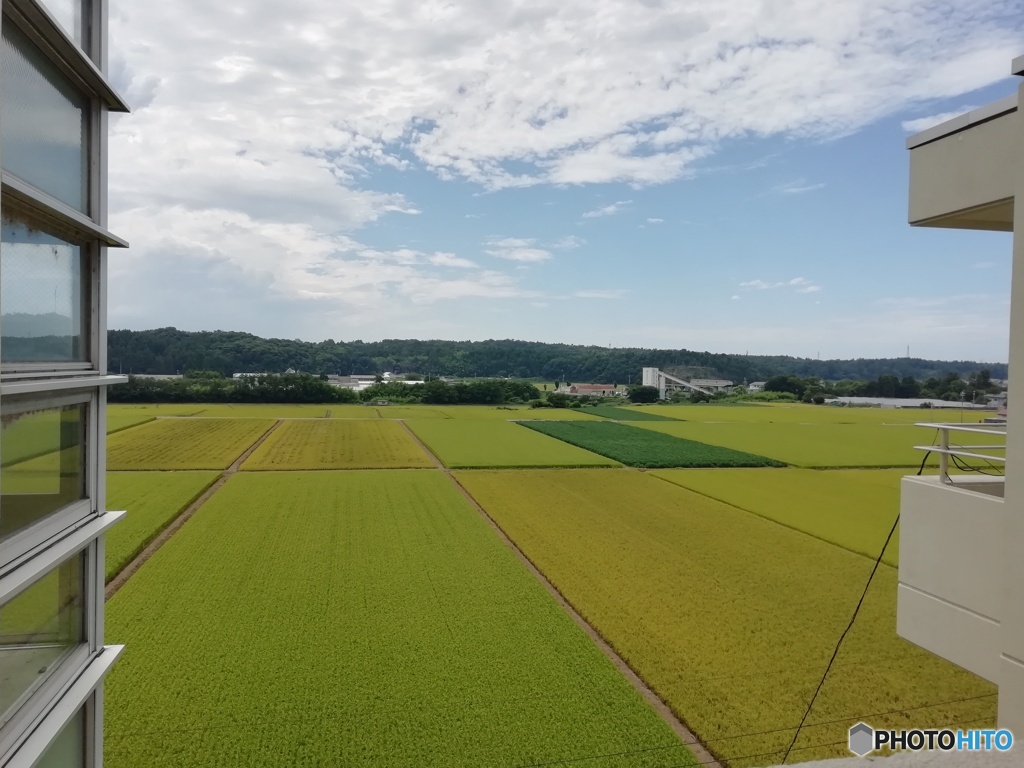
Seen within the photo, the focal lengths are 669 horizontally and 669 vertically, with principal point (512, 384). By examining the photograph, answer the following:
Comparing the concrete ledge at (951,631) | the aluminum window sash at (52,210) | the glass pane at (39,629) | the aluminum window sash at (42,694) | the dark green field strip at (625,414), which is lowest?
the dark green field strip at (625,414)

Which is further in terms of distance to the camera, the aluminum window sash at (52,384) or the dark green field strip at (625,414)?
the dark green field strip at (625,414)

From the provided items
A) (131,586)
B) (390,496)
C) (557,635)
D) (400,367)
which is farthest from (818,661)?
(400,367)

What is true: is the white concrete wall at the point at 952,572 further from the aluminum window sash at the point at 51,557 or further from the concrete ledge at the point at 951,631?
the aluminum window sash at the point at 51,557

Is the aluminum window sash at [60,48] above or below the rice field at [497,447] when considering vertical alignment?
above

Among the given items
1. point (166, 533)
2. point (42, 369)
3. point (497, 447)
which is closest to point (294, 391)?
point (497, 447)

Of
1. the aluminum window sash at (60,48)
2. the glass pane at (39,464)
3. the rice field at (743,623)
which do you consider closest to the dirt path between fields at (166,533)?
the rice field at (743,623)

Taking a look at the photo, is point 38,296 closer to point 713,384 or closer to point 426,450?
point 426,450

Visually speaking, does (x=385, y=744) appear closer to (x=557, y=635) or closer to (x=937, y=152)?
(x=557, y=635)

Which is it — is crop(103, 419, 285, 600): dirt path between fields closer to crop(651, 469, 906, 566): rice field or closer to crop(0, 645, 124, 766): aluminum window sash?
crop(0, 645, 124, 766): aluminum window sash
